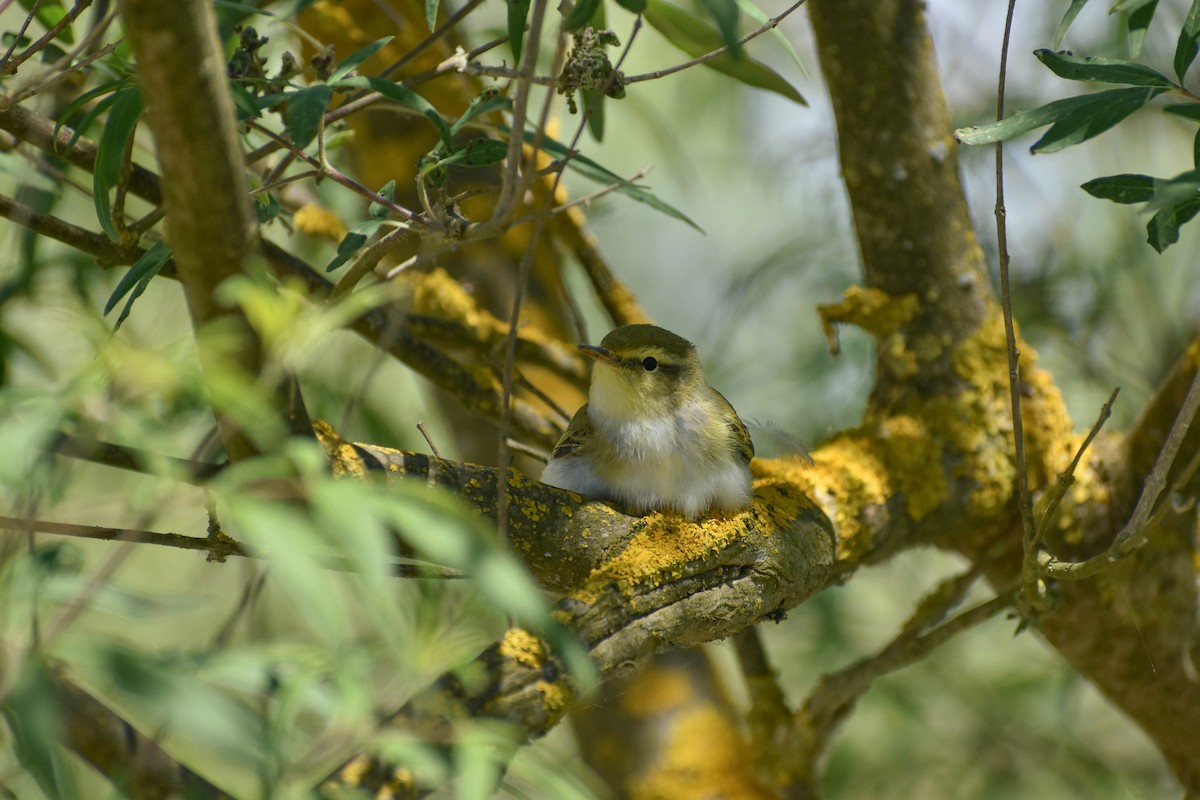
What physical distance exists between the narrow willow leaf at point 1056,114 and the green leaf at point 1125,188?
0.42ft

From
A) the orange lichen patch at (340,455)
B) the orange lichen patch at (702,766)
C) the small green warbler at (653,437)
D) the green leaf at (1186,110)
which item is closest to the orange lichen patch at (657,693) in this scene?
the orange lichen patch at (702,766)

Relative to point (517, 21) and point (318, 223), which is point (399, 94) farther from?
point (318, 223)

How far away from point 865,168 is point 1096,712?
516cm

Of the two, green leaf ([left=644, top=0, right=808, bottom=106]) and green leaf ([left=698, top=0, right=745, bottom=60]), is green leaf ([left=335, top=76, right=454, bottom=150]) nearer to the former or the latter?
green leaf ([left=698, top=0, right=745, bottom=60])

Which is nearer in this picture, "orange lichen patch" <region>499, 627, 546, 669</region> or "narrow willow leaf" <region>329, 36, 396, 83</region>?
"orange lichen patch" <region>499, 627, 546, 669</region>

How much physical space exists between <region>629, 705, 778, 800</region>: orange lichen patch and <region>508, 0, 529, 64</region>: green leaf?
2714mm

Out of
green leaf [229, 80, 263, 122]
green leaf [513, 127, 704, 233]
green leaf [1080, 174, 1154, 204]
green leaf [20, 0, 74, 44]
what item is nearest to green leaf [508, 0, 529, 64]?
green leaf [513, 127, 704, 233]

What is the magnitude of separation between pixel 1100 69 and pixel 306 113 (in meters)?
1.50

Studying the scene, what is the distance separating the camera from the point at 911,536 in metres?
3.28

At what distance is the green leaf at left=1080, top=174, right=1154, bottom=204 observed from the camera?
2035mm

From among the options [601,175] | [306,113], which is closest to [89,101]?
[306,113]

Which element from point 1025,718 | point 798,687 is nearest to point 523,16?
point 1025,718

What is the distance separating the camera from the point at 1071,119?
6.65ft

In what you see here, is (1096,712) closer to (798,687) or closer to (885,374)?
(798,687)
